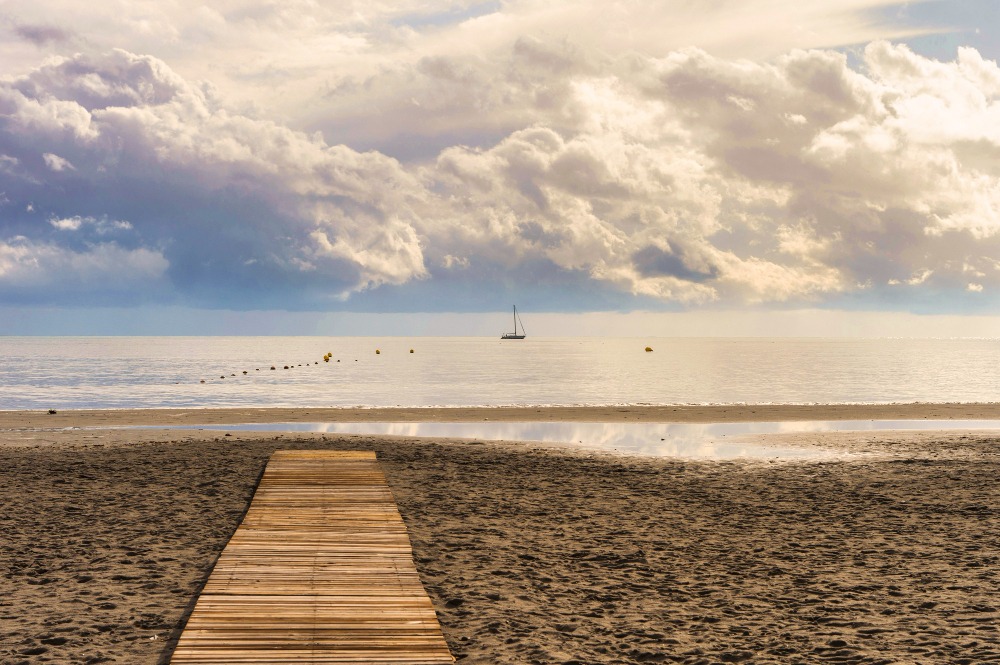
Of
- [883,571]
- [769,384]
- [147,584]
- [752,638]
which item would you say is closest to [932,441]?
[883,571]

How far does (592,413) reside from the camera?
42.4 meters

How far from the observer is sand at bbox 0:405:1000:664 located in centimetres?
983

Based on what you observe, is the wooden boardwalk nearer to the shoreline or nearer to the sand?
the sand

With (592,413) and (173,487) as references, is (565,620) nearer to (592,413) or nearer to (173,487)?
(173,487)

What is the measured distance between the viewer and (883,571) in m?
12.9

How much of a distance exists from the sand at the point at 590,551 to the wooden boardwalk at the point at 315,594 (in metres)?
0.69

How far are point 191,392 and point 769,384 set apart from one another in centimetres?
4737

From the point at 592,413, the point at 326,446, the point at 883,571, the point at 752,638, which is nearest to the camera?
the point at 752,638

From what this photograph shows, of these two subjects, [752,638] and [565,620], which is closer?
[752,638]

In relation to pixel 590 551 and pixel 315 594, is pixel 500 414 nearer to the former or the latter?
pixel 590 551

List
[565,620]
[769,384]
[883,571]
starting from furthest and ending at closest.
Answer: [769,384], [883,571], [565,620]

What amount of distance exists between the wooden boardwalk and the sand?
2.28 feet

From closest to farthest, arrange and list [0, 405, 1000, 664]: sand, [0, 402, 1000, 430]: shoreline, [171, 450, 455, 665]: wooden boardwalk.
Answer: [171, 450, 455, 665]: wooden boardwalk < [0, 405, 1000, 664]: sand < [0, 402, 1000, 430]: shoreline

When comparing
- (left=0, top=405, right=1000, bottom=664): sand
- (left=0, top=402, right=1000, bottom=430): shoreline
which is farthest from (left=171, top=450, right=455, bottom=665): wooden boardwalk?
(left=0, top=402, right=1000, bottom=430): shoreline
